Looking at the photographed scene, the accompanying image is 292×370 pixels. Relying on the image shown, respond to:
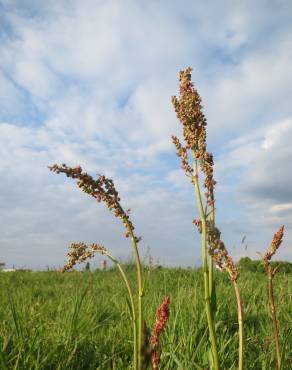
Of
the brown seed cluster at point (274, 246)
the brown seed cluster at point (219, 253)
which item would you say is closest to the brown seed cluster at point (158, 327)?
the brown seed cluster at point (219, 253)

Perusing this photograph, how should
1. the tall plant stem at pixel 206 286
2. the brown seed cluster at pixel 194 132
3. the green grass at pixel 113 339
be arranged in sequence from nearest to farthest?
the tall plant stem at pixel 206 286 < the brown seed cluster at pixel 194 132 < the green grass at pixel 113 339

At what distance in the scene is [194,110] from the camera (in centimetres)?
193

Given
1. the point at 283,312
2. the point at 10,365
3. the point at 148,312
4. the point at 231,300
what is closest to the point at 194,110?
the point at 10,365

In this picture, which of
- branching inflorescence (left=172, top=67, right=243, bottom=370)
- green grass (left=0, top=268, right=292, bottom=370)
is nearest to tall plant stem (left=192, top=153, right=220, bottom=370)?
branching inflorescence (left=172, top=67, right=243, bottom=370)

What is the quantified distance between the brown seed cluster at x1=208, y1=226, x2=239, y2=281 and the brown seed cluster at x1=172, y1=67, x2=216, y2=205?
0.52ft

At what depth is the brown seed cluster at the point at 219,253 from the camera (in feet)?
5.90

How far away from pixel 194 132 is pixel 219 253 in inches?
21.5

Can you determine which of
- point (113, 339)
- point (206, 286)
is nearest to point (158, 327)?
point (206, 286)

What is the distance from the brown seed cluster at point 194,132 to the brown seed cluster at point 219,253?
0.16 metres

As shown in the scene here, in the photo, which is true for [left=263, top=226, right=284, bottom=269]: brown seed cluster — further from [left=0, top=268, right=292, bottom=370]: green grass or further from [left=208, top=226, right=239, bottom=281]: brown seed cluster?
[left=0, top=268, right=292, bottom=370]: green grass

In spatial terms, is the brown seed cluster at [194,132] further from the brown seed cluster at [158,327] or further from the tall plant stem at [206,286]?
the brown seed cluster at [158,327]

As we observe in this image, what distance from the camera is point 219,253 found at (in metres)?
1.82

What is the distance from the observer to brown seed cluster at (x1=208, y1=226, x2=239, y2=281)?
180 cm

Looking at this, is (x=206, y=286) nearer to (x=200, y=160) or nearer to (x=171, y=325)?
(x=200, y=160)
